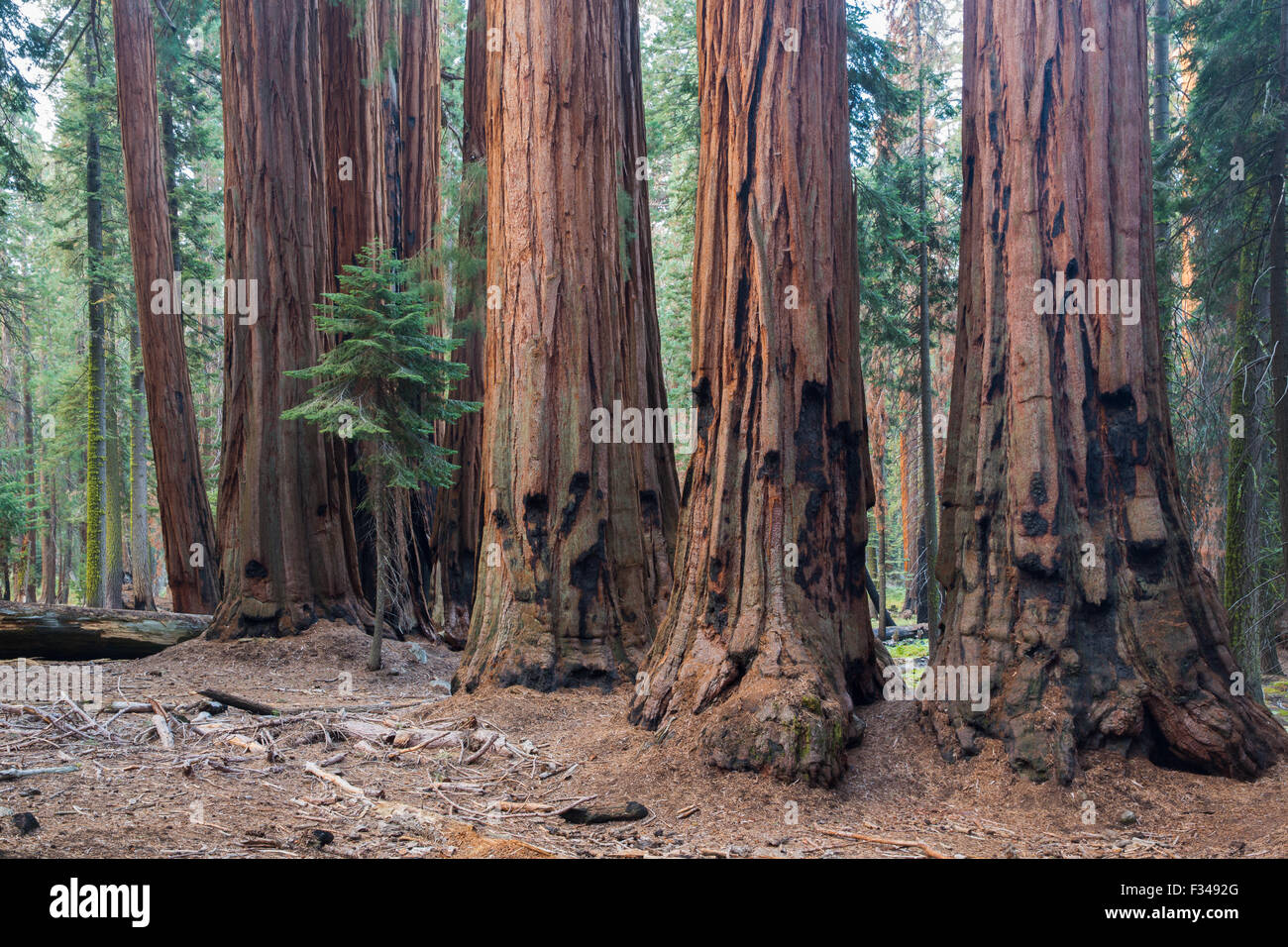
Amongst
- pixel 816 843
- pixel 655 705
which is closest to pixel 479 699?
pixel 655 705

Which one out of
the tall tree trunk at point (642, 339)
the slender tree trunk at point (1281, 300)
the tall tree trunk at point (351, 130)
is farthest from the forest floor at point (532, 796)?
the tall tree trunk at point (351, 130)

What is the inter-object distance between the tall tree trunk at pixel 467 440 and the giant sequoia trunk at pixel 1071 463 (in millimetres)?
6359

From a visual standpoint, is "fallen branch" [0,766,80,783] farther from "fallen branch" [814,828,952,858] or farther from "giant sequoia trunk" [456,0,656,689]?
"fallen branch" [814,828,952,858]

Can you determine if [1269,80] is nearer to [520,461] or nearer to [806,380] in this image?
[806,380]

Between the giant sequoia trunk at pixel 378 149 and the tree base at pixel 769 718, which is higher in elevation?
the giant sequoia trunk at pixel 378 149

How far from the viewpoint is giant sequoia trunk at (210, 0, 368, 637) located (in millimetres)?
9195

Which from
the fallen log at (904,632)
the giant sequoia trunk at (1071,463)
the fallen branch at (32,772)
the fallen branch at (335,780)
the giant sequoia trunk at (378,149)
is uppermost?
the giant sequoia trunk at (378,149)

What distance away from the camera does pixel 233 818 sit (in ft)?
12.6

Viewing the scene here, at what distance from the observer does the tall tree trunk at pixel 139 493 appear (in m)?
17.7

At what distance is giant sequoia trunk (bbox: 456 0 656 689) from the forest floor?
0.89 meters

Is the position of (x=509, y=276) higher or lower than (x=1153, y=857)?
higher

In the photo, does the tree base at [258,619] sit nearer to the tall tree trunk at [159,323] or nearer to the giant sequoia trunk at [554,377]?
the giant sequoia trunk at [554,377]

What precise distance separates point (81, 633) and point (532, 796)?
6680 millimetres
